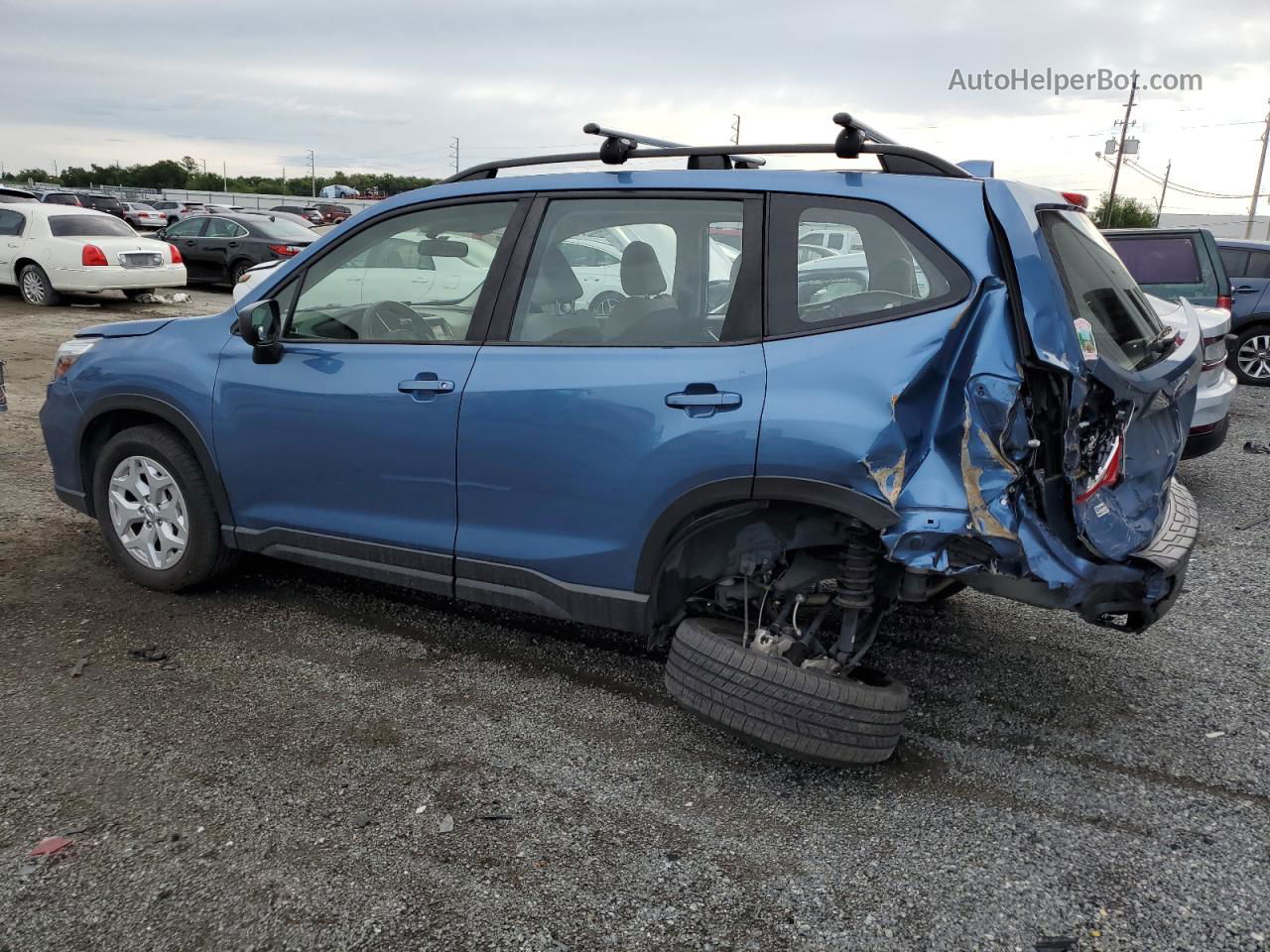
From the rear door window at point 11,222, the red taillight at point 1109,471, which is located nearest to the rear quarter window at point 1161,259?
the red taillight at point 1109,471

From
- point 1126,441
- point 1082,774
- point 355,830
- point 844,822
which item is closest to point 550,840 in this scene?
point 355,830

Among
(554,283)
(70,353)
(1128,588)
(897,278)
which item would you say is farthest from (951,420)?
(70,353)

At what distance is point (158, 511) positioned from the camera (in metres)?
4.35

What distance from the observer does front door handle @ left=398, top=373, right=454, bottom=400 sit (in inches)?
139

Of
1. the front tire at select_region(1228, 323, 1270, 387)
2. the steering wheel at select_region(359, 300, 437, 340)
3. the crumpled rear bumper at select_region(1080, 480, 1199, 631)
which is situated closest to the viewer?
the crumpled rear bumper at select_region(1080, 480, 1199, 631)

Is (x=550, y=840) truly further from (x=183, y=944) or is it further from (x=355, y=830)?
(x=183, y=944)

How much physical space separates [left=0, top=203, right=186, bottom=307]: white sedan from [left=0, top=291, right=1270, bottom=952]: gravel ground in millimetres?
11402

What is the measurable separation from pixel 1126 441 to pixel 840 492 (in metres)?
0.98

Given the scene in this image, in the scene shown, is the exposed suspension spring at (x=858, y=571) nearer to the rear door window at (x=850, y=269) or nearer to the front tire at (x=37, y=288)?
the rear door window at (x=850, y=269)

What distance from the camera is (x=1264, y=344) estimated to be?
11953 millimetres

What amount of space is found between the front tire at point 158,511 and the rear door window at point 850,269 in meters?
2.66

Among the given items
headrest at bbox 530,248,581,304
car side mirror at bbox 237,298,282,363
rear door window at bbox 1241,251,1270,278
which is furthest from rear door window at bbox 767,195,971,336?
rear door window at bbox 1241,251,1270,278

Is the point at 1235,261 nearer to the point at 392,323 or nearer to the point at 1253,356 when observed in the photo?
the point at 1253,356

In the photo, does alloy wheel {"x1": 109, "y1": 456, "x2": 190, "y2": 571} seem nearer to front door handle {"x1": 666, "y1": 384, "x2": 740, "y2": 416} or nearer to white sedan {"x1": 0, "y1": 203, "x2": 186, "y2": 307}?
front door handle {"x1": 666, "y1": 384, "x2": 740, "y2": 416}
